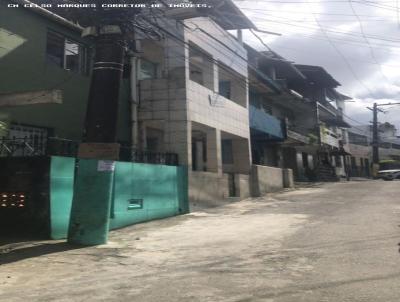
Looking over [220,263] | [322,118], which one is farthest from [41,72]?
[322,118]

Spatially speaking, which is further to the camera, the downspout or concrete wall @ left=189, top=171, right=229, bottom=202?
concrete wall @ left=189, top=171, right=229, bottom=202

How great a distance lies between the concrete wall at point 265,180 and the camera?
76.3 feet

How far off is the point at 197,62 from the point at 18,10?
829 centimetres

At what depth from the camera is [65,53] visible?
15.6 metres

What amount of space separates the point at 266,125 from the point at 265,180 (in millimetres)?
4440

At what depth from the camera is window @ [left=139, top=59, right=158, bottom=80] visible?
1937 cm

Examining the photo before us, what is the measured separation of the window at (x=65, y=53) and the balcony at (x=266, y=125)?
11.2 m

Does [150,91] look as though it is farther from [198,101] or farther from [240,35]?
[240,35]

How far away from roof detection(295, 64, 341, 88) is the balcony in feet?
34.0

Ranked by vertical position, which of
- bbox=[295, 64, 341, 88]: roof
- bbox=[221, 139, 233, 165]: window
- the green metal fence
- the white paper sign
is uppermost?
bbox=[295, 64, 341, 88]: roof

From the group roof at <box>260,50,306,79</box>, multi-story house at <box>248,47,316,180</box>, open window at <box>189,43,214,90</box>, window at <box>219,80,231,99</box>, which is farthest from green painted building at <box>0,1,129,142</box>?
roof at <box>260,50,306,79</box>

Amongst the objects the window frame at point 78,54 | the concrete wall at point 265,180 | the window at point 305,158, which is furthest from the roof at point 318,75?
the window frame at point 78,54

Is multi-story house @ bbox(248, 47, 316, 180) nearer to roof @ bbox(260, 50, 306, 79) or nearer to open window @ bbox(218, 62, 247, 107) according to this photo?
roof @ bbox(260, 50, 306, 79)

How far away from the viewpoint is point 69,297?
6.36 m
